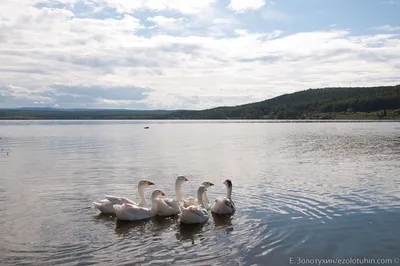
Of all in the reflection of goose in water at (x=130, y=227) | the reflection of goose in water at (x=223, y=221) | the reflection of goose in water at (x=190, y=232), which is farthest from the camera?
the reflection of goose in water at (x=223, y=221)

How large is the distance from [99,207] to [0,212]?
13.0 feet

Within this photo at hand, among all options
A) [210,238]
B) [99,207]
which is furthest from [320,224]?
[99,207]

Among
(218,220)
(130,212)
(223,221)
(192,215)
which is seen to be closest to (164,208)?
(130,212)

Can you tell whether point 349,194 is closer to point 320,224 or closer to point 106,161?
point 320,224

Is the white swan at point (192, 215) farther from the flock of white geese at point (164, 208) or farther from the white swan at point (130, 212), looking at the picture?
the white swan at point (130, 212)

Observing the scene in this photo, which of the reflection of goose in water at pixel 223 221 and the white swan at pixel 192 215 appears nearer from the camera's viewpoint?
the reflection of goose in water at pixel 223 221

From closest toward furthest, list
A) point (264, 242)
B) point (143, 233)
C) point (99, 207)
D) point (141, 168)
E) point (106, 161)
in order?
point (264, 242) < point (143, 233) < point (99, 207) < point (141, 168) < point (106, 161)

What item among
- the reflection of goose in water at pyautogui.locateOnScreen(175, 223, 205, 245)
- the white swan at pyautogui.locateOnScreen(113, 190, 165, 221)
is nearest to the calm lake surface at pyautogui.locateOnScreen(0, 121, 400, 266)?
the reflection of goose in water at pyautogui.locateOnScreen(175, 223, 205, 245)

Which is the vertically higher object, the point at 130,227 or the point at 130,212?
the point at 130,212

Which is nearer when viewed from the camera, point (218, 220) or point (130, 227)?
point (130, 227)

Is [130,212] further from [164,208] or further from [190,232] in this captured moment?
[190,232]

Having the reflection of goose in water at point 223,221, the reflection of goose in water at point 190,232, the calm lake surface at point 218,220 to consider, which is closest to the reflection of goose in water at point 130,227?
the calm lake surface at point 218,220

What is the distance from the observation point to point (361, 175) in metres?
25.4

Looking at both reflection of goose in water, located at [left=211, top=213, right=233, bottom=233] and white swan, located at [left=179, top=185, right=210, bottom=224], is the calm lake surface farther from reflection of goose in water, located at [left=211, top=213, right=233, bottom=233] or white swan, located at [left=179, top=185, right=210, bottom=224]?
white swan, located at [left=179, top=185, right=210, bottom=224]
